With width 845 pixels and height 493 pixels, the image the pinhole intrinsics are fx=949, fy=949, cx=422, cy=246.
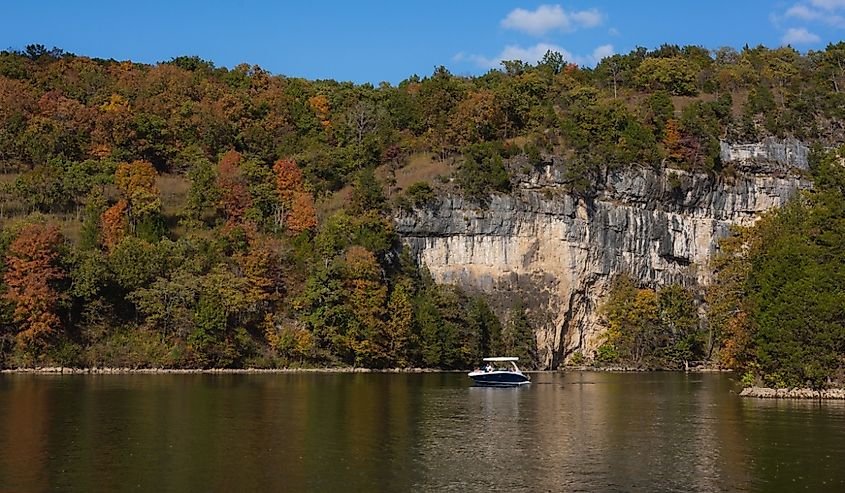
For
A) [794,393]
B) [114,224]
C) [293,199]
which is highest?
[293,199]

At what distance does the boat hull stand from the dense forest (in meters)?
15.9

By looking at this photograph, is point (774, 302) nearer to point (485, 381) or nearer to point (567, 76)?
point (485, 381)

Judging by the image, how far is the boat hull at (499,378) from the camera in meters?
71.9

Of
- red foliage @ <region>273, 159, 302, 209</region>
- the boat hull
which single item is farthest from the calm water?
red foliage @ <region>273, 159, 302, 209</region>

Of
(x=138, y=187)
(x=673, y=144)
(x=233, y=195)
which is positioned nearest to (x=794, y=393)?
(x=673, y=144)

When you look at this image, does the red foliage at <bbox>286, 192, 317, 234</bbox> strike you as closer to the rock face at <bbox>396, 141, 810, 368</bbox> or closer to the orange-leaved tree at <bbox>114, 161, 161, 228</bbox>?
the rock face at <bbox>396, 141, 810, 368</bbox>

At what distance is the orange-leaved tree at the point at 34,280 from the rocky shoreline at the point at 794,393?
54.0 meters

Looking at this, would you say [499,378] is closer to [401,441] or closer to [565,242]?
[401,441]

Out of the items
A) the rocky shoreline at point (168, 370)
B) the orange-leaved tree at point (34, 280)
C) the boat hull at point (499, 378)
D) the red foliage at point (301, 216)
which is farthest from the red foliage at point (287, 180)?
the boat hull at point (499, 378)

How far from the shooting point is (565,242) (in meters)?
107

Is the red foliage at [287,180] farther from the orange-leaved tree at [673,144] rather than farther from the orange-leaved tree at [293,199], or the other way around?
the orange-leaved tree at [673,144]

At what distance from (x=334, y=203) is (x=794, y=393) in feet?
213

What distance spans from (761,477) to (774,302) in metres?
27.0

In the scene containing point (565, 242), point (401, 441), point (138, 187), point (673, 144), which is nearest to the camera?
point (401, 441)
